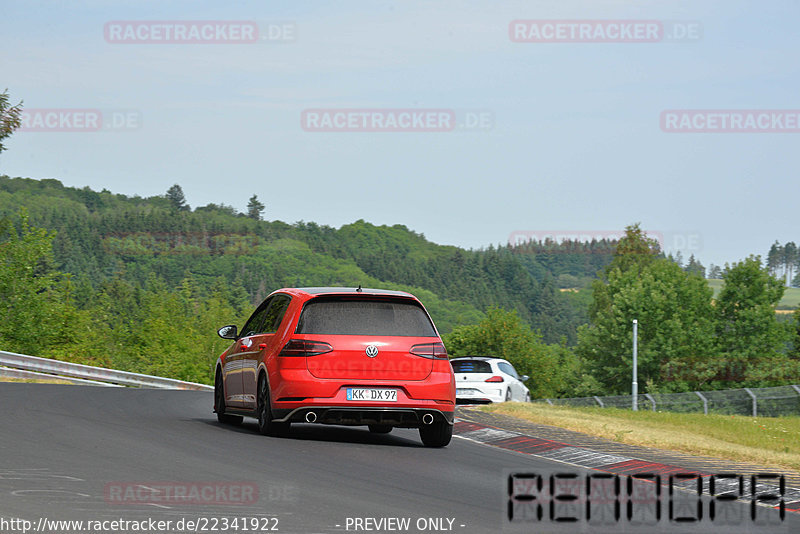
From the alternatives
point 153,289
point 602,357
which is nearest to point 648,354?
point 602,357

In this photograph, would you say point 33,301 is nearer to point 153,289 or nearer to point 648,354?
point 648,354

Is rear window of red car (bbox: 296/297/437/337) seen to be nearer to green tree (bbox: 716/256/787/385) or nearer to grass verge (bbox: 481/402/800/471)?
grass verge (bbox: 481/402/800/471)

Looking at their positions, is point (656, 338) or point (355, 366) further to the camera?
point (656, 338)

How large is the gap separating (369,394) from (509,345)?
297ft

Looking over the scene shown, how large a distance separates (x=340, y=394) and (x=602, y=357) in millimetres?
72209

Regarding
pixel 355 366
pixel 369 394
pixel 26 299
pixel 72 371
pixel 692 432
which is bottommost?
pixel 692 432

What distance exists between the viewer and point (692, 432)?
20344 mm

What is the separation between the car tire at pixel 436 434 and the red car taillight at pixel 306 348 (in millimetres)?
1554

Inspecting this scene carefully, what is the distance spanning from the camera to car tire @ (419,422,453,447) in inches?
471

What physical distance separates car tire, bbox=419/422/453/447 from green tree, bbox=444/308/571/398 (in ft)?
286

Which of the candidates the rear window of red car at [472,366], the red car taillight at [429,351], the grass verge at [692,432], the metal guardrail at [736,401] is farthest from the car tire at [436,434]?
the metal guardrail at [736,401]

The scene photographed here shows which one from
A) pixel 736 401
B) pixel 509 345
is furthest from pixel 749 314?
pixel 736 401
